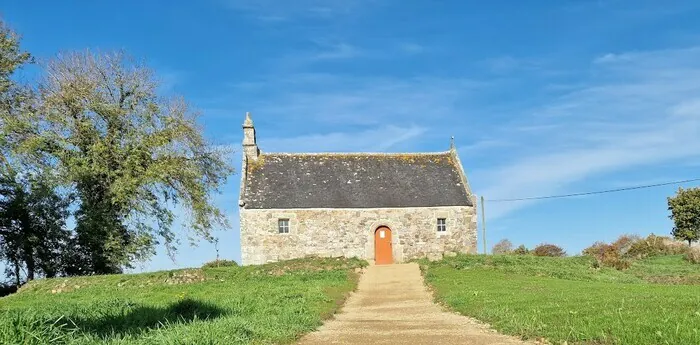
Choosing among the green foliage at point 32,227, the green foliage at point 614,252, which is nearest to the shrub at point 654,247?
the green foliage at point 614,252

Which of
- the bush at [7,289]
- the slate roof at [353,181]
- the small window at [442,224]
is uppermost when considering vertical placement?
the slate roof at [353,181]

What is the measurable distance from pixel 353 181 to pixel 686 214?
32917 millimetres

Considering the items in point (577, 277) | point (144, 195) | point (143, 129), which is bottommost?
point (577, 277)

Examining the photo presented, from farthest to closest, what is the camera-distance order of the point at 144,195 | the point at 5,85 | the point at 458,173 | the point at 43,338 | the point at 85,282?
1. the point at 458,173
2. the point at 144,195
3. the point at 5,85
4. the point at 85,282
5. the point at 43,338

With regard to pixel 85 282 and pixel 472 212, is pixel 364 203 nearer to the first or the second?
pixel 472 212

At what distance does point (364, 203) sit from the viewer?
36250 millimetres

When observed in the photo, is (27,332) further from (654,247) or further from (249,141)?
(654,247)

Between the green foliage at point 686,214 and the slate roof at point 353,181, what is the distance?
25615 millimetres

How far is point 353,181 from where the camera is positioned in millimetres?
37781

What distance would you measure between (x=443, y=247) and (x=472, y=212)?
2908 millimetres

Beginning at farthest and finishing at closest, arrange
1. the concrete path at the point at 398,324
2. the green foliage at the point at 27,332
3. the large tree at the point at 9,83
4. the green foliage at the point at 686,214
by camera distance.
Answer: the green foliage at the point at 686,214 → the large tree at the point at 9,83 → the concrete path at the point at 398,324 → the green foliage at the point at 27,332

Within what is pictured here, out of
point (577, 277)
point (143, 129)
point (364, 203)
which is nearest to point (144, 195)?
point (143, 129)

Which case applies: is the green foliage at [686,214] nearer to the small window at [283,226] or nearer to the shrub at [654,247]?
the shrub at [654,247]

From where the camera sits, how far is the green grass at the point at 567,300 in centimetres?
954
